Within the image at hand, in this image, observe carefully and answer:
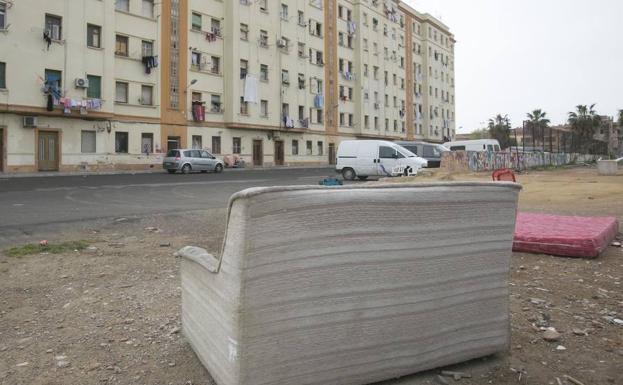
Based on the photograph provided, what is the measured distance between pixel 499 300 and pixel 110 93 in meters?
33.4

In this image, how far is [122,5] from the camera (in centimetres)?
3388

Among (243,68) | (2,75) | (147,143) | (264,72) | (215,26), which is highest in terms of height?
(215,26)

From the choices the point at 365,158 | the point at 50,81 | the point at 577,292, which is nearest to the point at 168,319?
the point at 577,292

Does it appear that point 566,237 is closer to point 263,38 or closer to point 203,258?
point 203,258

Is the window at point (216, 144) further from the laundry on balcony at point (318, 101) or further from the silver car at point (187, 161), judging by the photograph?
the laundry on balcony at point (318, 101)

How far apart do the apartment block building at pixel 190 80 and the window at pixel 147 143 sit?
72mm

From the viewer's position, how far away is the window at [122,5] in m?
33.5

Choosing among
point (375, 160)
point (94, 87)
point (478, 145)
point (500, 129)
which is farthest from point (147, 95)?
point (500, 129)

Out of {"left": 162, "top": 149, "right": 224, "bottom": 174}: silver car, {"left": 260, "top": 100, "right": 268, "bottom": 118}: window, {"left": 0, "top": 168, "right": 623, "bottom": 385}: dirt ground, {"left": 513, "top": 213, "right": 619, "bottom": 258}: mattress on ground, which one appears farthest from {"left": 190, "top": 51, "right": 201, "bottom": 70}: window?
{"left": 513, "top": 213, "right": 619, "bottom": 258}: mattress on ground

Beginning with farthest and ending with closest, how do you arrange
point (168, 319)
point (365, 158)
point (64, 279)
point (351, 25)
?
point (351, 25)
point (365, 158)
point (64, 279)
point (168, 319)

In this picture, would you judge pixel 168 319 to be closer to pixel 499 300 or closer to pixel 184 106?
pixel 499 300

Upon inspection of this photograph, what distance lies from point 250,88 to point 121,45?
1133cm

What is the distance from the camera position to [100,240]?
22.6 ft

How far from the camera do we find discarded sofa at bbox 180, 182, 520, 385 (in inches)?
81.1
